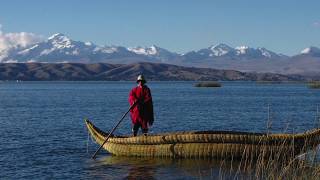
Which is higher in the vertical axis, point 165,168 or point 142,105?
point 142,105

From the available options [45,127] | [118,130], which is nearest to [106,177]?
[118,130]

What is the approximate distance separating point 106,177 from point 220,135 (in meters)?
4.26

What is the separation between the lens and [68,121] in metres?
41.1

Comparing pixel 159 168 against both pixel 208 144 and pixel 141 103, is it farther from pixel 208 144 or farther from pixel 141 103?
pixel 141 103

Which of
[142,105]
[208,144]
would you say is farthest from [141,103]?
[208,144]

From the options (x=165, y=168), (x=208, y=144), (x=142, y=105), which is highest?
(x=142, y=105)

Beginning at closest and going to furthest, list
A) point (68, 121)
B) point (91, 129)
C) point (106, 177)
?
point (106, 177) < point (91, 129) < point (68, 121)

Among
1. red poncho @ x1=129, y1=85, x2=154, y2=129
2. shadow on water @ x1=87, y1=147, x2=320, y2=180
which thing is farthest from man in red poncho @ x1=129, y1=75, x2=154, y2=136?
shadow on water @ x1=87, y1=147, x2=320, y2=180

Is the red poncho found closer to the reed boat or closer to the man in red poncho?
the man in red poncho

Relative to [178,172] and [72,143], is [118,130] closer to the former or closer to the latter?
[72,143]

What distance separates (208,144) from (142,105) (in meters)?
2.74

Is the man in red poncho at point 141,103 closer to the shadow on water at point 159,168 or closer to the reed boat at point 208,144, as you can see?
the reed boat at point 208,144

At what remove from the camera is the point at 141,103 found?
73.0 feet

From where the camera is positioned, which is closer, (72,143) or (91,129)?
(91,129)
